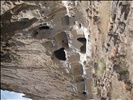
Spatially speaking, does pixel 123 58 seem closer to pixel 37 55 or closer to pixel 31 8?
pixel 37 55

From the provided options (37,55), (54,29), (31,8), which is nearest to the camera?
(31,8)

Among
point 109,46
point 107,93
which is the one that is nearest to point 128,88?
point 107,93

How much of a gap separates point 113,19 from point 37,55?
1.97 feet

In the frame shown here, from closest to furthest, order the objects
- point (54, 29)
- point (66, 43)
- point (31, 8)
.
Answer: point (31, 8) → point (54, 29) → point (66, 43)

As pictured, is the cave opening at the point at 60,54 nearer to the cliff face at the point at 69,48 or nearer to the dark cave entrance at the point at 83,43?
the cliff face at the point at 69,48

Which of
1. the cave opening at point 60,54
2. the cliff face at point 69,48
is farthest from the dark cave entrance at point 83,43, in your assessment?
the cave opening at point 60,54

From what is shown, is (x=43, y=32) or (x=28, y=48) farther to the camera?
(x=28, y=48)

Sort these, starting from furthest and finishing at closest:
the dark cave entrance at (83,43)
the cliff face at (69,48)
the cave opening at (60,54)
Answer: the cave opening at (60,54) → the dark cave entrance at (83,43) → the cliff face at (69,48)

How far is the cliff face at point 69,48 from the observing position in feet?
5.27

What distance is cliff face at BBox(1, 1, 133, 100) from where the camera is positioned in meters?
1.61

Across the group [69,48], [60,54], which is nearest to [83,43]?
[69,48]

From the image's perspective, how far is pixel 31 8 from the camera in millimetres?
1543

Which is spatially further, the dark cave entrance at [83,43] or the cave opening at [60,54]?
the cave opening at [60,54]

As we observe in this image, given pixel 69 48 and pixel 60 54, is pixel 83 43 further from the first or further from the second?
pixel 60 54
